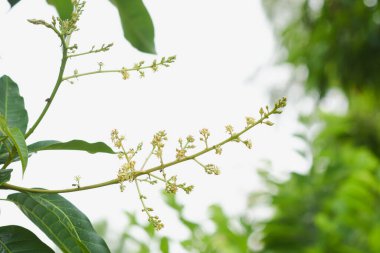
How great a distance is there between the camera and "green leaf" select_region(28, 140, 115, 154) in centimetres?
61

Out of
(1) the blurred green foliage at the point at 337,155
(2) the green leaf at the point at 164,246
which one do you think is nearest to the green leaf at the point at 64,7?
(2) the green leaf at the point at 164,246

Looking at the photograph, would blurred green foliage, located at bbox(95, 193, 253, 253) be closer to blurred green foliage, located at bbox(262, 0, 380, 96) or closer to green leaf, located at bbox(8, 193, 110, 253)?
green leaf, located at bbox(8, 193, 110, 253)

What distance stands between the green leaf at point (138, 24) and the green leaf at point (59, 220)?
224 mm

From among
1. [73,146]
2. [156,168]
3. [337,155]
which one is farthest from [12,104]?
[337,155]

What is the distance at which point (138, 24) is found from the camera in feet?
2.39

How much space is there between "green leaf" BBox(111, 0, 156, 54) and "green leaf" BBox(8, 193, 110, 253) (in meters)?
0.22

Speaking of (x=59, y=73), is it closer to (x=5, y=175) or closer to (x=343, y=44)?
(x=5, y=175)

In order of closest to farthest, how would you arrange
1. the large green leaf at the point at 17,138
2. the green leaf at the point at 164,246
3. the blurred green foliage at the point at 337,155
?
the large green leaf at the point at 17,138
the green leaf at the point at 164,246
the blurred green foliage at the point at 337,155

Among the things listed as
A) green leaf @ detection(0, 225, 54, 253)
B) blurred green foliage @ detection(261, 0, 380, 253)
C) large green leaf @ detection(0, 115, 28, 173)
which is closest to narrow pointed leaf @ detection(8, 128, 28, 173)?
large green leaf @ detection(0, 115, 28, 173)

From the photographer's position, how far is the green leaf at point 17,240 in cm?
58

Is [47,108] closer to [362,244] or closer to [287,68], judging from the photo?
[362,244]

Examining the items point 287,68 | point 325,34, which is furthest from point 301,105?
point 325,34

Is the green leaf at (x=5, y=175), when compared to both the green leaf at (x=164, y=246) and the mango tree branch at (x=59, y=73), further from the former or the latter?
the green leaf at (x=164, y=246)

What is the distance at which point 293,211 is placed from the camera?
2.86 m
